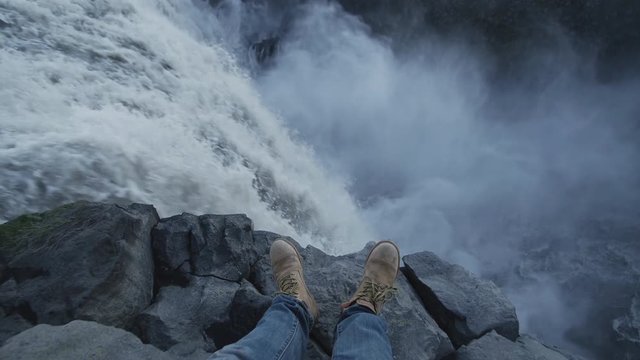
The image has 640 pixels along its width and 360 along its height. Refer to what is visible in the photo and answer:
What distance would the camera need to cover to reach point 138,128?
4508mm

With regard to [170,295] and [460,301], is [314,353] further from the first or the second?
[460,301]

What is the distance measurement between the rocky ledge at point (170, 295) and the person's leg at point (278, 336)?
1.15 ft

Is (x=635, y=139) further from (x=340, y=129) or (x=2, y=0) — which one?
(x=2, y=0)

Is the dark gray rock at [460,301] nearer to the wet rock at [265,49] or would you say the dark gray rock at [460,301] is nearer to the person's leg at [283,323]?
the person's leg at [283,323]

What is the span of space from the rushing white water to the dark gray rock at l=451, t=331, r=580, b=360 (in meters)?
2.49

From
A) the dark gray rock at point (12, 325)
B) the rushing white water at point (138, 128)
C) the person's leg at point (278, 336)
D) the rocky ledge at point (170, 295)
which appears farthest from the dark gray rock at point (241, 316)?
the rushing white water at point (138, 128)

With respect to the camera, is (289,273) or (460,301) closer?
(289,273)

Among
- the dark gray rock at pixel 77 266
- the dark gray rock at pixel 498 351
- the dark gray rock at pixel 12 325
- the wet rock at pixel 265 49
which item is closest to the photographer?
the dark gray rock at pixel 12 325

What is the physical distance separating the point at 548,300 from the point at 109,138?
24.3 feet

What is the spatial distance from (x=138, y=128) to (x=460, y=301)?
3.30m

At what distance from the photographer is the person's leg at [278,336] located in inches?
76.0

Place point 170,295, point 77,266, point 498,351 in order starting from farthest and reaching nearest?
point 498,351
point 170,295
point 77,266

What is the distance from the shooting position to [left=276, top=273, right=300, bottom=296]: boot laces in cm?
270

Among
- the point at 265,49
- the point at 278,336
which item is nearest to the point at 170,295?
the point at 278,336
